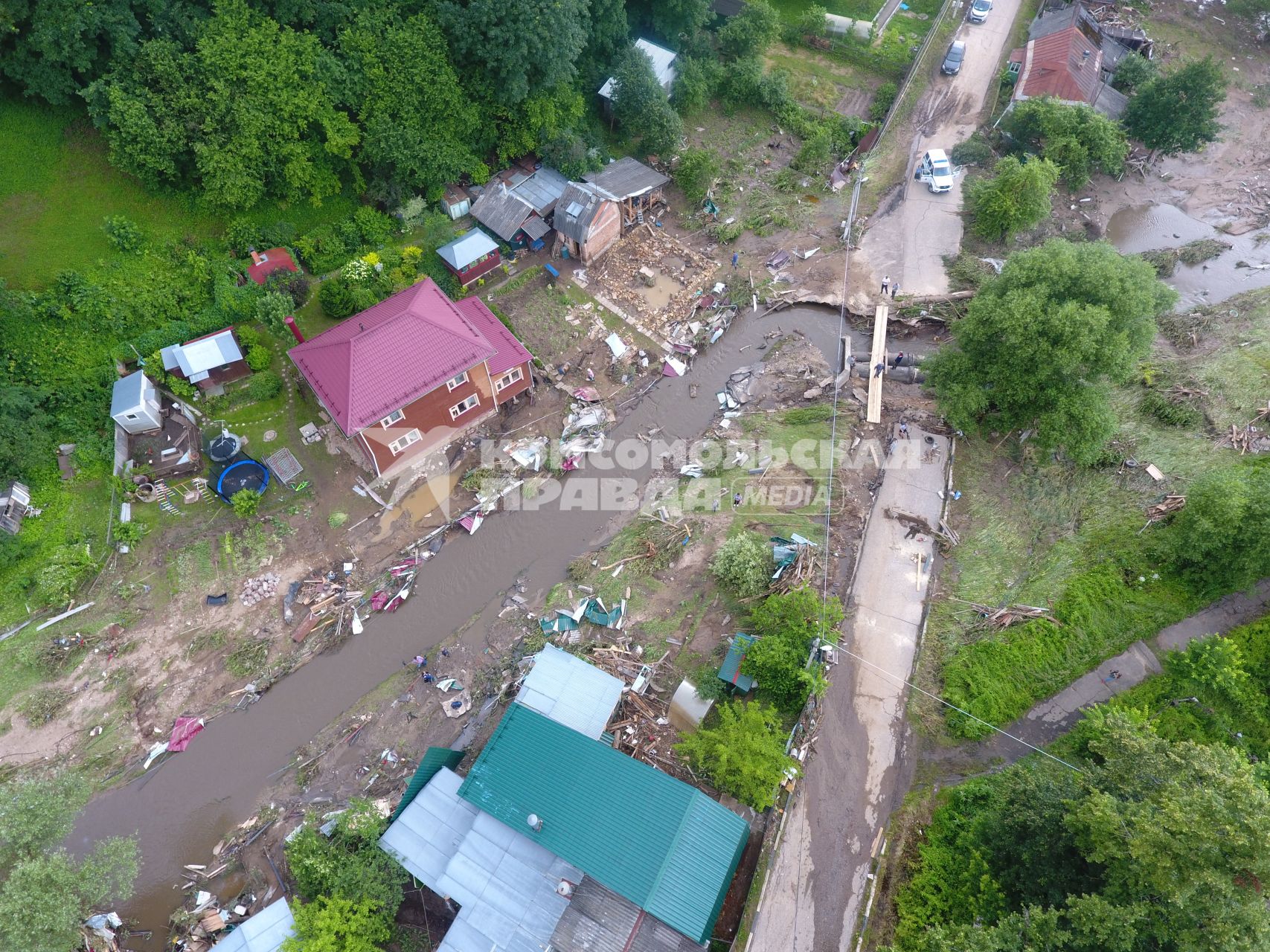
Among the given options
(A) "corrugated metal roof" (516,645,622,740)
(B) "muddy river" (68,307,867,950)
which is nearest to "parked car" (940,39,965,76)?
(B) "muddy river" (68,307,867,950)

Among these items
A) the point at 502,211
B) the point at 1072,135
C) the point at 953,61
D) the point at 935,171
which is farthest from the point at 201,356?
the point at 953,61

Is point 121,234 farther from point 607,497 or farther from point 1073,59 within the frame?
point 1073,59

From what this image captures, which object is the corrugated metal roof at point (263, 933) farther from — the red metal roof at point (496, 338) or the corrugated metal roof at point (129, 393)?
the red metal roof at point (496, 338)

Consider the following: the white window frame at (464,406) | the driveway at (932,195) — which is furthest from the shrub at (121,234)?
the driveway at (932,195)

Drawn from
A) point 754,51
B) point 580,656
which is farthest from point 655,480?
point 754,51

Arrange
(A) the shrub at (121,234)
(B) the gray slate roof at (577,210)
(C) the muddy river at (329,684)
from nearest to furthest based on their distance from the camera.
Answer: (C) the muddy river at (329,684)
(A) the shrub at (121,234)
(B) the gray slate roof at (577,210)

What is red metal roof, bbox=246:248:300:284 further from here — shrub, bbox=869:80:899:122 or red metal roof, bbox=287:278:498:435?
shrub, bbox=869:80:899:122
